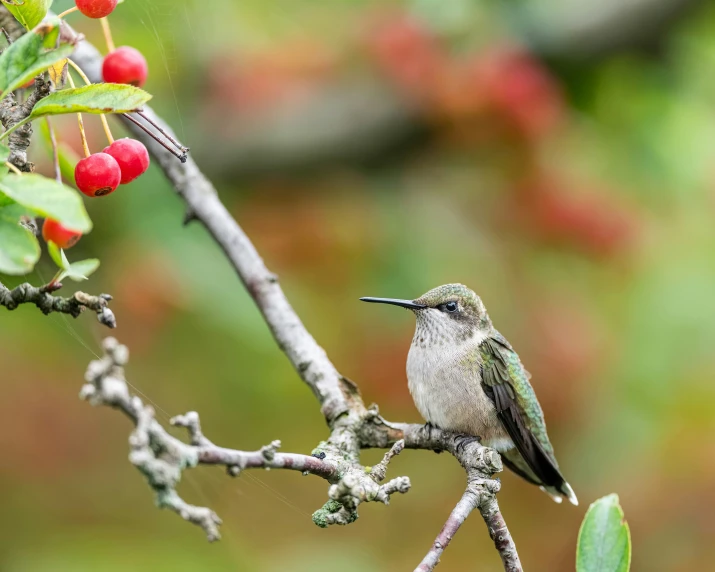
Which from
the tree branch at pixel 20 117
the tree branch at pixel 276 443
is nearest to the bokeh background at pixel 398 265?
the tree branch at pixel 276 443

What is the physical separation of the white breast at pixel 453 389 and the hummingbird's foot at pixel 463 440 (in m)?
0.09

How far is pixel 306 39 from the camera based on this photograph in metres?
6.10

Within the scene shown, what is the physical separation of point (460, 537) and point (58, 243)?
445cm

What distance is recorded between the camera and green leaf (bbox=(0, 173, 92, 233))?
1.38 m

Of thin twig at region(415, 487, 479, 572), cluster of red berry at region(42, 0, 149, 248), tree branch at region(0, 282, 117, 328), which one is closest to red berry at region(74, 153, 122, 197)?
cluster of red berry at region(42, 0, 149, 248)

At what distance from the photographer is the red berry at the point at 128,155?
6.51 feet

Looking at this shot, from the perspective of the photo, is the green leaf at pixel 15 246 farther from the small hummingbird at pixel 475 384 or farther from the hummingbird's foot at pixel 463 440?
the small hummingbird at pixel 475 384

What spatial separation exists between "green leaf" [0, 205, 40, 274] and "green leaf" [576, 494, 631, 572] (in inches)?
57.4

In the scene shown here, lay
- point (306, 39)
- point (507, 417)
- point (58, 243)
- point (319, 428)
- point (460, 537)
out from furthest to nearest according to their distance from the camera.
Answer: point (306, 39) < point (460, 537) < point (319, 428) < point (507, 417) < point (58, 243)

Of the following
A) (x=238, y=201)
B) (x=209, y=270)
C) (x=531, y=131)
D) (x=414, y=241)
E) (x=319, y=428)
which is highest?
(x=531, y=131)

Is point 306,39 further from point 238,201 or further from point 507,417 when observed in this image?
point 507,417

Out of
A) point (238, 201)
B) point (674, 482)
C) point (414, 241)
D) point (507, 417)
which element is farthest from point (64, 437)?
point (674, 482)

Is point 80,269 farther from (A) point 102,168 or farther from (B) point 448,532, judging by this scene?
(B) point 448,532

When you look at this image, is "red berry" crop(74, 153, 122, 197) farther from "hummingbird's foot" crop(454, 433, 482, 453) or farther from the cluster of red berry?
"hummingbird's foot" crop(454, 433, 482, 453)
